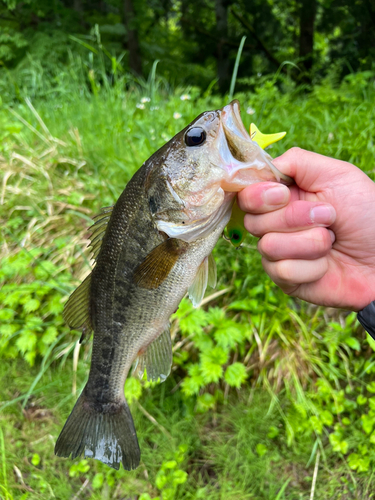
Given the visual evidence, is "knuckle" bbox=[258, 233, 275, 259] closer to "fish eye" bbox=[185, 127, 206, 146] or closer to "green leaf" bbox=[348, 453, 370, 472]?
"fish eye" bbox=[185, 127, 206, 146]

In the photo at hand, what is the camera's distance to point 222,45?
25.1 feet

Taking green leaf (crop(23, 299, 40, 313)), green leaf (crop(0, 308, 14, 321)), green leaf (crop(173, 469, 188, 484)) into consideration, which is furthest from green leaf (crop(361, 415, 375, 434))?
green leaf (crop(0, 308, 14, 321))

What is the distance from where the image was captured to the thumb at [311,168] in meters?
1.19

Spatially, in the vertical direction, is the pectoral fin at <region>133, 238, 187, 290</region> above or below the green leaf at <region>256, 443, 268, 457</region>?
above

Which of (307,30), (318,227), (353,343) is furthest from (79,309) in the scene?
(307,30)

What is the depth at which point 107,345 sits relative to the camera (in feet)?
4.23

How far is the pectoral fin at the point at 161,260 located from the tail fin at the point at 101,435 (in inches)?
25.3

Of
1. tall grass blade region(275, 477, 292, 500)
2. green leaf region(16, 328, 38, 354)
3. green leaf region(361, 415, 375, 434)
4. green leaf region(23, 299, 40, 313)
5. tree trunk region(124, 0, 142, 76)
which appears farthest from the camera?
tree trunk region(124, 0, 142, 76)

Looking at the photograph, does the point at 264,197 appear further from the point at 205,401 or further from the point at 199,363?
the point at 205,401

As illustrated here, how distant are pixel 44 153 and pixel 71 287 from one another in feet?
5.50

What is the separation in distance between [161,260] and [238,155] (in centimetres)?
44

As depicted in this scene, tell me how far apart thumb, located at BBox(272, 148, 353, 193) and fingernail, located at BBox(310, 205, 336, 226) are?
0.21 meters

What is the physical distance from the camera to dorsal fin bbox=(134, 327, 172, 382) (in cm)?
128

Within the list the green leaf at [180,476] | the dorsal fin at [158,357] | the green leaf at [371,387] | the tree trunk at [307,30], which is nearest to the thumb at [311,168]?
the dorsal fin at [158,357]
